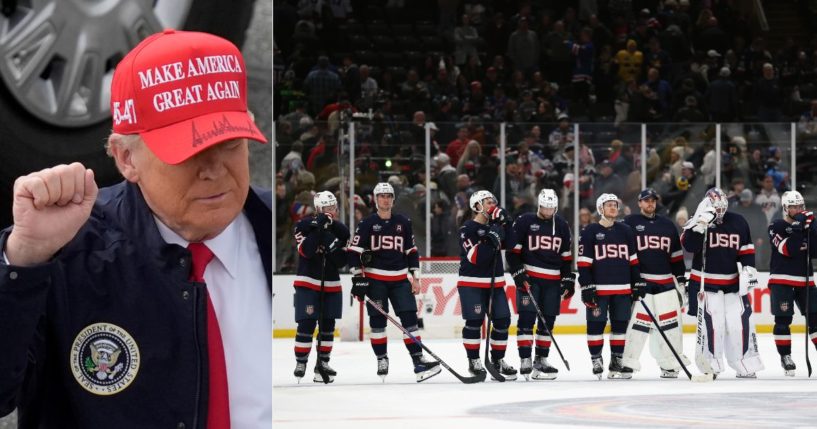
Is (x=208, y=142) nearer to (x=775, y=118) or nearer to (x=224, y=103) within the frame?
(x=224, y=103)

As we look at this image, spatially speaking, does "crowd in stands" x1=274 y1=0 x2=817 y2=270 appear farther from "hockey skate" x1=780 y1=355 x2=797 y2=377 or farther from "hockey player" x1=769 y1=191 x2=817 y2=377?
"hockey skate" x1=780 y1=355 x2=797 y2=377

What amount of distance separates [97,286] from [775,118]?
56.7 feet

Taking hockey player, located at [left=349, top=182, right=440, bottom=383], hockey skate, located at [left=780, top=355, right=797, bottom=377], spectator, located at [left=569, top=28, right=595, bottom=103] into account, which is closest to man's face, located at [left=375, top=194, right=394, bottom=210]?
hockey player, located at [left=349, top=182, right=440, bottom=383]

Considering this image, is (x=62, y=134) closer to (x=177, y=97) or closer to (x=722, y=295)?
(x=177, y=97)

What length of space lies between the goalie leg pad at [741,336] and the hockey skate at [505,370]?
175 centimetres

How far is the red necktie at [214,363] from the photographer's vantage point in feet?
5.04

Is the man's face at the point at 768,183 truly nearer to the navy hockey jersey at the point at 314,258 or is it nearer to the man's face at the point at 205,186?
the navy hockey jersey at the point at 314,258

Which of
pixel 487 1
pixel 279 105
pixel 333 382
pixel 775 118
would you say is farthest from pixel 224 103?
pixel 487 1

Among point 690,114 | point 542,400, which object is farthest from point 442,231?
point 542,400

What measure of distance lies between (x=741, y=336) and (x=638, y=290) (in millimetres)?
907

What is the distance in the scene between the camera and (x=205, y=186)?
1456 mm

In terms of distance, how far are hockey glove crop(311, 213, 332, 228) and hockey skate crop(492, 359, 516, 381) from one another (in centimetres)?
187

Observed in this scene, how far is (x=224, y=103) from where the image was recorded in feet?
4.86

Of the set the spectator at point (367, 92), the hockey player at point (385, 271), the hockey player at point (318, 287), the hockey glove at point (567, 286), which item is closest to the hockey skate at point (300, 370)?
the hockey player at point (318, 287)
